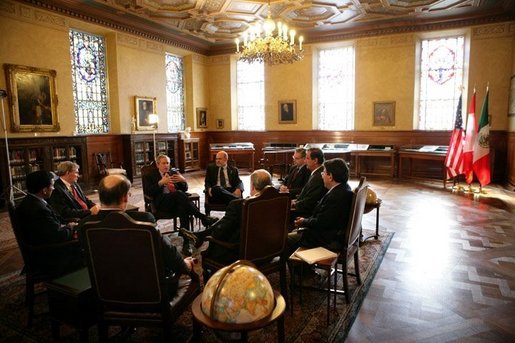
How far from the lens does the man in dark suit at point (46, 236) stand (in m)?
2.96

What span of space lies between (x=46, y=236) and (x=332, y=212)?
246cm

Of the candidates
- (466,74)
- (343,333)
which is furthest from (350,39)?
(343,333)

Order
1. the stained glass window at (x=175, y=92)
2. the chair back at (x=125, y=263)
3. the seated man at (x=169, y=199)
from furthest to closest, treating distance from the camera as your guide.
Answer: the stained glass window at (x=175, y=92) → the seated man at (x=169, y=199) → the chair back at (x=125, y=263)

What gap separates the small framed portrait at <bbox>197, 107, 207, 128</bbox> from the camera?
13648mm

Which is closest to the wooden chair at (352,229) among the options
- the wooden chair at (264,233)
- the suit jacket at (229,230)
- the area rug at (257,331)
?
the area rug at (257,331)

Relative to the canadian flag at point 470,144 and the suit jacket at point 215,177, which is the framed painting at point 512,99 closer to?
the canadian flag at point 470,144

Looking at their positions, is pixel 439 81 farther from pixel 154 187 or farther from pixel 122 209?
pixel 122 209

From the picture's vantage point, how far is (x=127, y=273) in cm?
221

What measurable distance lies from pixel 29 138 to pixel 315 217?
7.25 metres

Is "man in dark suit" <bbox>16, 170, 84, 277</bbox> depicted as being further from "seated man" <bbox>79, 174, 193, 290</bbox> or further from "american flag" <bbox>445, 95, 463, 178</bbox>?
"american flag" <bbox>445, 95, 463, 178</bbox>

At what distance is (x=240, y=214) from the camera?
2959mm

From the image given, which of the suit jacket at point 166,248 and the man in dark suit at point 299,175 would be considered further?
the man in dark suit at point 299,175

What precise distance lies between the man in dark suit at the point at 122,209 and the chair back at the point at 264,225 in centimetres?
50

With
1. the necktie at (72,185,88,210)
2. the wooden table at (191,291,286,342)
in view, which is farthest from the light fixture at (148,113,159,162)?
the wooden table at (191,291,286,342)
